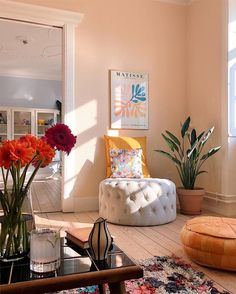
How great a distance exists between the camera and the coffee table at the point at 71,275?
0.90 meters

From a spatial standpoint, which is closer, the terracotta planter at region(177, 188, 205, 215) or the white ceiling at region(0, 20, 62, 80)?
the terracotta planter at region(177, 188, 205, 215)

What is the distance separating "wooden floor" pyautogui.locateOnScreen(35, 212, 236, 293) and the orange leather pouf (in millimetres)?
76

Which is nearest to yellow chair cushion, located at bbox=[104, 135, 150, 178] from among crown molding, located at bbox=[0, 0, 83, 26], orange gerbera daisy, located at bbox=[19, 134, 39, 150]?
crown molding, located at bbox=[0, 0, 83, 26]

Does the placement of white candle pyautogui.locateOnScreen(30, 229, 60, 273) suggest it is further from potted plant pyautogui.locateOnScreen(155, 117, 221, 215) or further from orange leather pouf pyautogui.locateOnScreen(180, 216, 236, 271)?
potted plant pyautogui.locateOnScreen(155, 117, 221, 215)

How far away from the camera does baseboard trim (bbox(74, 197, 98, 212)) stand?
12.0 ft

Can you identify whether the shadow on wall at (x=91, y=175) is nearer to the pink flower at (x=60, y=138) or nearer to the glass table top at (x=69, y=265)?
the glass table top at (x=69, y=265)

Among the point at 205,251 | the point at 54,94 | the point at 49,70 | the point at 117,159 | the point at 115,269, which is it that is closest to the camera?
the point at 115,269

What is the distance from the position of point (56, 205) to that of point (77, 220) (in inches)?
34.9

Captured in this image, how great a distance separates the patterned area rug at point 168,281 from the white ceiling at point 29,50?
3.31 meters

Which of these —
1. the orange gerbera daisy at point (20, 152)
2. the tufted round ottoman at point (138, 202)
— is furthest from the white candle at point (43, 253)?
the tufted round ottoman at point (138, 202)

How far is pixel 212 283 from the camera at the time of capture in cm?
173

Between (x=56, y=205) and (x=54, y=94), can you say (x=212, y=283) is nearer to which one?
(x=56, y=205)

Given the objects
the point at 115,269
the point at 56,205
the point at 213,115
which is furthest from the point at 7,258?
the point at 213,115

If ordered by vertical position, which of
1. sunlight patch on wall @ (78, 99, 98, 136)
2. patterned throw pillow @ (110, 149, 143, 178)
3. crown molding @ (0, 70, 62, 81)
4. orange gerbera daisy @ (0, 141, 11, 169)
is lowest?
patterned throw pillow @ (110, 149, 143, 178)
